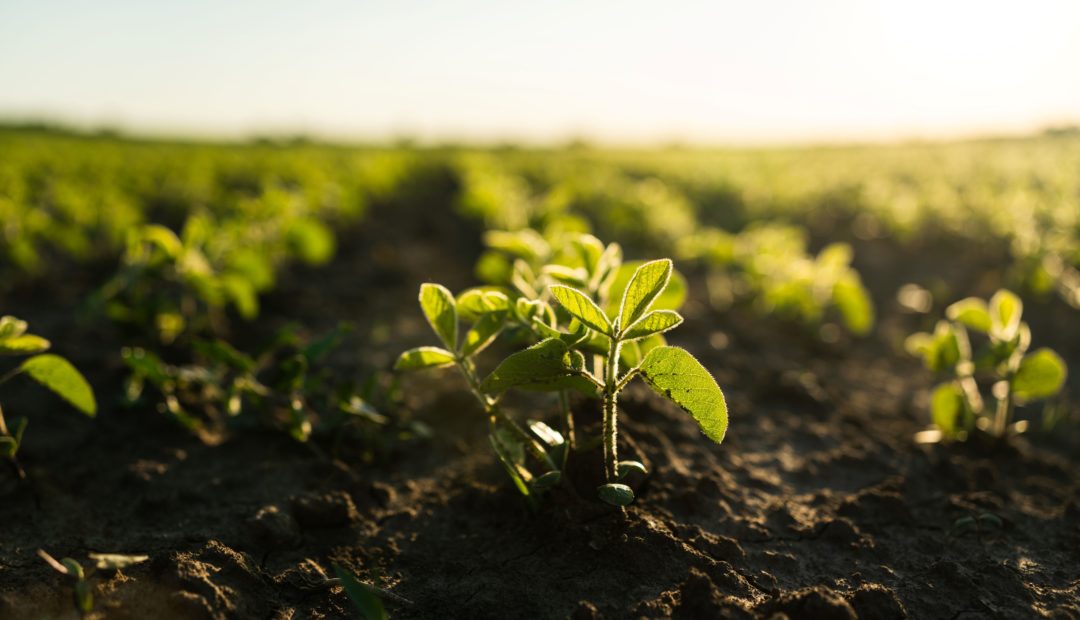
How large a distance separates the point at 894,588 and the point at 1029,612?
0.27 metres

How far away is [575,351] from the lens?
1.54 m

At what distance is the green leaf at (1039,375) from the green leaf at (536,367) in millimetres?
1648

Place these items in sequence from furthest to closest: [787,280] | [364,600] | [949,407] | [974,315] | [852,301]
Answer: [787,280], [852,301], [949,407], [974,315], [364,600]

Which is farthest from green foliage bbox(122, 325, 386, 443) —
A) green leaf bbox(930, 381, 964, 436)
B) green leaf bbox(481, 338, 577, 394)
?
green leaf bbox(930, 381, 964, 436)

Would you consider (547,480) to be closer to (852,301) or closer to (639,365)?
(639,365)

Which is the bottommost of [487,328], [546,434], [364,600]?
[364,600]

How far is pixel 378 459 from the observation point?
2.29 metres

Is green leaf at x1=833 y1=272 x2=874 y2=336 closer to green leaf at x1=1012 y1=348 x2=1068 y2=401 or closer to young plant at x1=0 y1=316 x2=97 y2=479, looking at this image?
green leaf at x1=1012 y1=348 x2=1068 y2=401

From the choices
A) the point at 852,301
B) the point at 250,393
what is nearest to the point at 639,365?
the point at 250,393

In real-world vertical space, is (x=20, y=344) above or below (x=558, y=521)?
above

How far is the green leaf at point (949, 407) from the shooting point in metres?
2.48

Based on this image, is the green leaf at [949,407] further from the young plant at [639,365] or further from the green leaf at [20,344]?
the green leaf at [20,344]

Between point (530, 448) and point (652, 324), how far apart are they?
46 centimetres

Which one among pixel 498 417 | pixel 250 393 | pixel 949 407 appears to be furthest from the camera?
pixel 949 407
